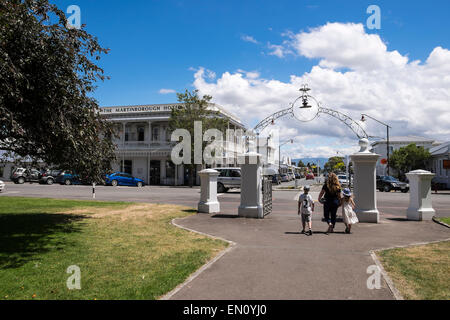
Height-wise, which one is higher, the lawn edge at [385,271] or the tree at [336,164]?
the tree at [336,164]

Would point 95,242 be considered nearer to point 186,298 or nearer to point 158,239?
point 158,239

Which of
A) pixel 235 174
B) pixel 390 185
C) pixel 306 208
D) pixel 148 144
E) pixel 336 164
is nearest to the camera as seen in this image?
pixel 306 208

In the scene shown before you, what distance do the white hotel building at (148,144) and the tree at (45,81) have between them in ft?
103

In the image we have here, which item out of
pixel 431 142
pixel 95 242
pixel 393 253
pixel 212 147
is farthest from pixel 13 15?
pixel 431 142

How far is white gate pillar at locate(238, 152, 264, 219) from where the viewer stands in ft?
37.2

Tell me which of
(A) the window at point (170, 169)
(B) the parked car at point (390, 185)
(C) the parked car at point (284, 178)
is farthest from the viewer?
(C) the parked car at point (284, 178)

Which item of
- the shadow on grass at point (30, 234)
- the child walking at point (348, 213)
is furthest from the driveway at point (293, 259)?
the shadow on grass at point (30, 234)

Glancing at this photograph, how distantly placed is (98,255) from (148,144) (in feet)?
117

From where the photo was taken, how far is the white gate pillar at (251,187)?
1133cm

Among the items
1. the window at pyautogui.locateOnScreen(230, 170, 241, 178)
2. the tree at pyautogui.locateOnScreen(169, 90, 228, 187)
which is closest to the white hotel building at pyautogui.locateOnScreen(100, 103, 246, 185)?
the tree at pyautogui.locateOnScreen(169, 90, 228, 187)

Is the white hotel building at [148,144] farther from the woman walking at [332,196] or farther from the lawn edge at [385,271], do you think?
the lawn edge at [385,271]

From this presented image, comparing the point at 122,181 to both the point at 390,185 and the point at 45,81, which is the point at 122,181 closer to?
the point at 390,185

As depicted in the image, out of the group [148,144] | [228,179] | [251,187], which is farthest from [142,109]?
[251,187]

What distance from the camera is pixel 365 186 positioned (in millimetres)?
10711
